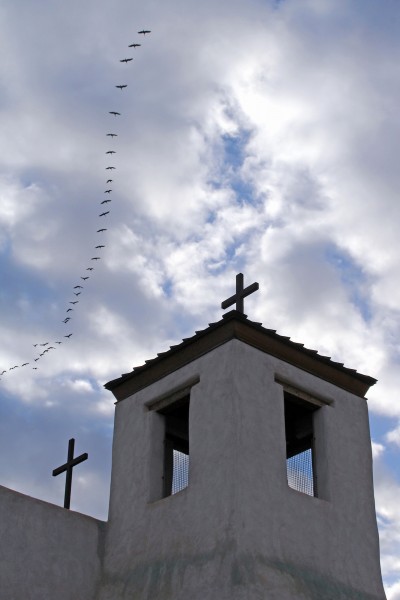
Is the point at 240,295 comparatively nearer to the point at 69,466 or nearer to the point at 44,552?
the point at 69,466

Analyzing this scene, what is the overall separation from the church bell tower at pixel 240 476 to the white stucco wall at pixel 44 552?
37 cm

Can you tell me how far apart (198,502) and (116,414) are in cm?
310

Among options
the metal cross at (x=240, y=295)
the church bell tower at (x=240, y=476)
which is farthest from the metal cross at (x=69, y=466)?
the metal cross at (x=240, y=295)

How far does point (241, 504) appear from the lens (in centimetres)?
1257

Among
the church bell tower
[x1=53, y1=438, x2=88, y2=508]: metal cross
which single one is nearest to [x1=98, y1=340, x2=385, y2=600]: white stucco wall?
the church bell tower

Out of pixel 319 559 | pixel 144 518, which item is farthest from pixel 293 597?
pixel 144 518

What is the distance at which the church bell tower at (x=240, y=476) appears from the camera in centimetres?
1259

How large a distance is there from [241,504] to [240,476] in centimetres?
39

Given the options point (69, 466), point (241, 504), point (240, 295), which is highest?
point (240, 295)

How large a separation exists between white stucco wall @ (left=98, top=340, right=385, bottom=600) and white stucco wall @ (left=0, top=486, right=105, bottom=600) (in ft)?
1.19

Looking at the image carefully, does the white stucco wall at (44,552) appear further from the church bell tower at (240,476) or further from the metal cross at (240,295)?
the metal cross at (240,295)

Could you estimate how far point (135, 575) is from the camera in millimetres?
13664

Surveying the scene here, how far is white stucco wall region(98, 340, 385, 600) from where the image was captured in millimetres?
12492

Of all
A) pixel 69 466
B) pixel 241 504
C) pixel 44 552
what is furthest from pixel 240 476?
pixel 69 466
